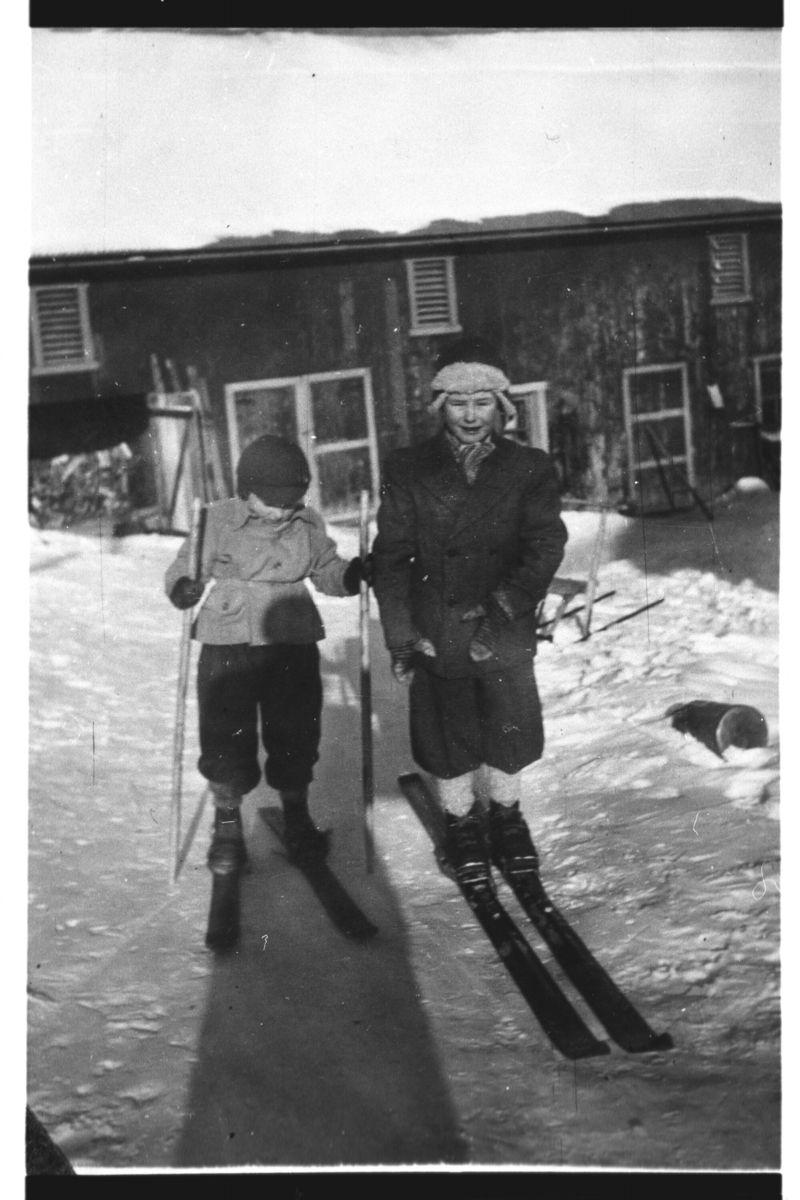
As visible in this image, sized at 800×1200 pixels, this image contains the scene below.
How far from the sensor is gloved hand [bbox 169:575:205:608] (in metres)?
3.58

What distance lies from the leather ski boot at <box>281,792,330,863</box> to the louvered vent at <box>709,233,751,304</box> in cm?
217

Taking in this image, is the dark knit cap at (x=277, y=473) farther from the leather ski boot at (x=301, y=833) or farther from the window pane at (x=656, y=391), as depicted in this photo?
the window pane at (x=656, y=391)

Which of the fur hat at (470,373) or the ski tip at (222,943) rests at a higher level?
the fur hat at (470,373)

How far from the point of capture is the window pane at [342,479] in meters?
3.62

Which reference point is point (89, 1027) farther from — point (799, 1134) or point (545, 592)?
point (799, 1134)

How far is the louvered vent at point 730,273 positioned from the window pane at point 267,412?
146 centimetres

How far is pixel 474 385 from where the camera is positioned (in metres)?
3.51

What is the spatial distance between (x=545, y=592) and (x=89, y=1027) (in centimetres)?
197

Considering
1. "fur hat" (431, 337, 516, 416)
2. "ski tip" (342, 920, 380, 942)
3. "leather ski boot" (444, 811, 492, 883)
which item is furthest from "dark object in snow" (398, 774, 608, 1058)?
"fur hat" (431, 337, 516, 416)

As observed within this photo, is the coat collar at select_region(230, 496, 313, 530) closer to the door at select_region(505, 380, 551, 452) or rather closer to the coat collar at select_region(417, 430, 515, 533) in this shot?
the coat collar at select_region(417, 430, 515, 533)

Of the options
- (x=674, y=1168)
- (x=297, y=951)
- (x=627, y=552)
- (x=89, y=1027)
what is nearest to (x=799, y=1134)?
Answer: (x=674, y=1168)

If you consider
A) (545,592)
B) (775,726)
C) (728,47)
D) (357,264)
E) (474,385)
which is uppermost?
(728,47)

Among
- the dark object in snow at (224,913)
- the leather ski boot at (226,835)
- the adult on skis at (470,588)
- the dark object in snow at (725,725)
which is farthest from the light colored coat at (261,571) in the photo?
the dark object in snow at (725,725)

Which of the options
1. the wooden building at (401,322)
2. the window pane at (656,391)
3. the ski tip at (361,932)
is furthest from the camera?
the window pane at (656,391)
